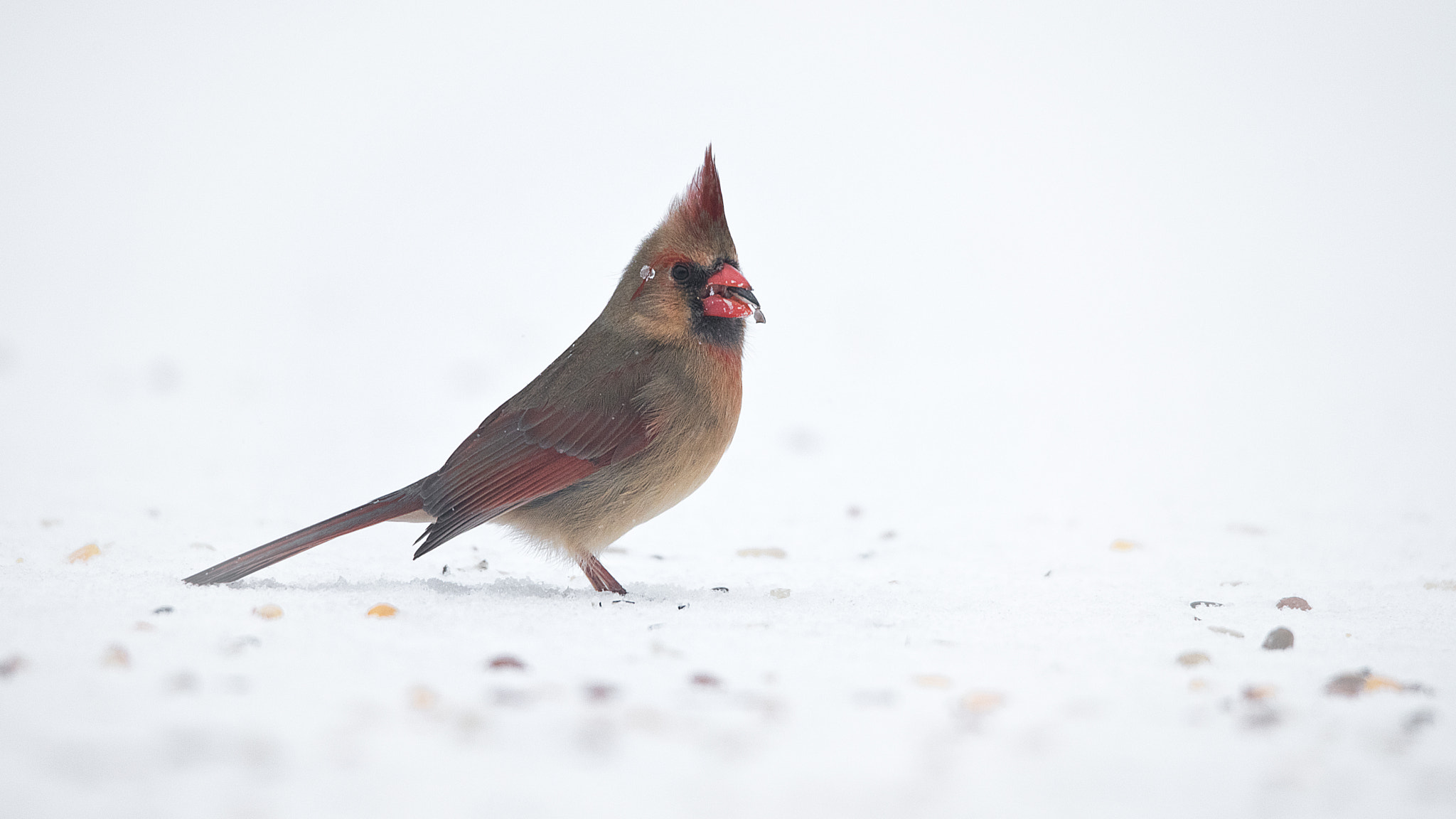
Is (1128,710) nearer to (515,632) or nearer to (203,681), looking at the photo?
(515,632)

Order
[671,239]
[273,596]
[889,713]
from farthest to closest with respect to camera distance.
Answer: [671,239] → [273,596] → [889,713]

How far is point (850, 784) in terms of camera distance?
6.48 feet

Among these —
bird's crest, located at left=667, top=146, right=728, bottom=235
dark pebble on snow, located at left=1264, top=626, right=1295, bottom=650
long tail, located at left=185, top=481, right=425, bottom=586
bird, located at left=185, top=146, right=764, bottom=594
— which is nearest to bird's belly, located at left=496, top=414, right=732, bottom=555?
bird, located at left=185, top=146, right=764, bottom=594

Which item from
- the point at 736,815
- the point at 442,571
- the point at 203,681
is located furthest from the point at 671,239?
the point at 736,815

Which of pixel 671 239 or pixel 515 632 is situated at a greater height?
pixel 671 239

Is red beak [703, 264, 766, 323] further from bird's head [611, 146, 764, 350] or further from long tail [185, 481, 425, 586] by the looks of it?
long tail [185, 481, 425, 586]

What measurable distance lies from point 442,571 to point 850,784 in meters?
2.32

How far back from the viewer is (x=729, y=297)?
12.1 feet

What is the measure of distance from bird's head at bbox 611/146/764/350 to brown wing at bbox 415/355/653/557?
0.21 meters

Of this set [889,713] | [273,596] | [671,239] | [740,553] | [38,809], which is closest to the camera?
[38,809]

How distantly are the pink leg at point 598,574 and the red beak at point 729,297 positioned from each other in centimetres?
84

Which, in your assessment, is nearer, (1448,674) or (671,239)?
(1448,674)

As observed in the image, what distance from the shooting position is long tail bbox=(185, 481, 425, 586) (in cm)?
339

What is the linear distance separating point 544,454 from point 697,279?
28.8 inches
